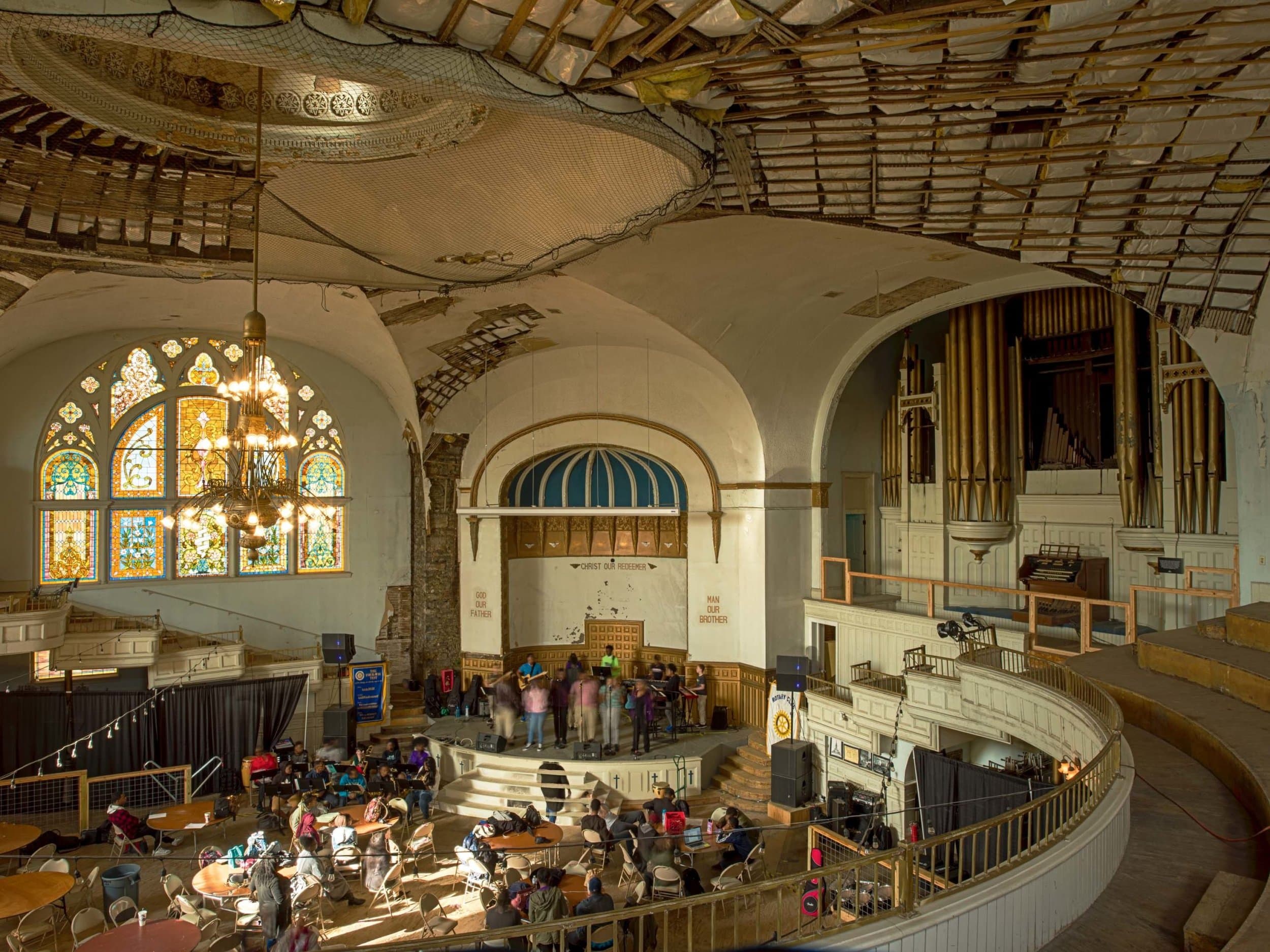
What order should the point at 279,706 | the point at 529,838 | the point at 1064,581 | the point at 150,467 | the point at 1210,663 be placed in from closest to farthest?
the point at 1210,663, the point at 529,838, the point at 1064,581, the point at 279,706, the point at 150,467

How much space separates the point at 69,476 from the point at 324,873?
10523 millimetres

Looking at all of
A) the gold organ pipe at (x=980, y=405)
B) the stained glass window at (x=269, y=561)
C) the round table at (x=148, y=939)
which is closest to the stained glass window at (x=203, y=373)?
the stained glass window at (x=269, y=561)

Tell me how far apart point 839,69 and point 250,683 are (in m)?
13.7

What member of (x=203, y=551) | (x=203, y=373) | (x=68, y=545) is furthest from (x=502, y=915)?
(x=203, y=373)

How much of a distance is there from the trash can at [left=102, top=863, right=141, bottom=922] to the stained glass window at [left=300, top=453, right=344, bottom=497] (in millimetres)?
9603

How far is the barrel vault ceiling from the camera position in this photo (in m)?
4.96

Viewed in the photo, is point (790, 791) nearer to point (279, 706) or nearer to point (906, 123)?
point (279, 706)

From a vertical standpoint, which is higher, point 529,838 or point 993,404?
point 993,404

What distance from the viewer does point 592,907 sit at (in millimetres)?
7297

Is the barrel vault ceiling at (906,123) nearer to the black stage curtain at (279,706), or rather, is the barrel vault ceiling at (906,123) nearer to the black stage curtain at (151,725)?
the black stage curtain at (151,725)

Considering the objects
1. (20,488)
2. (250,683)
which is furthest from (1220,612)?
(20,488)

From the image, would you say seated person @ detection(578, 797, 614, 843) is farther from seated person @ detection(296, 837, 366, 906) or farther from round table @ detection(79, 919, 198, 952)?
round table @ detection(79, 919, 198, 952)

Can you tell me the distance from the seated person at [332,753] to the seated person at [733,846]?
6661mm

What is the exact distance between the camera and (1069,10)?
4.90 m
